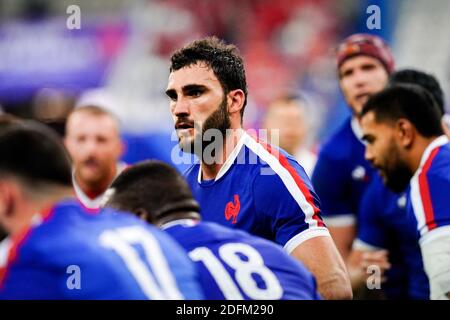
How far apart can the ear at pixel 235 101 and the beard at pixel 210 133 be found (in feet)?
0.10

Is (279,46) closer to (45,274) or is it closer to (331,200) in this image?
(331,200)

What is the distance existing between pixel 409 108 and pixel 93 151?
225 centimetres

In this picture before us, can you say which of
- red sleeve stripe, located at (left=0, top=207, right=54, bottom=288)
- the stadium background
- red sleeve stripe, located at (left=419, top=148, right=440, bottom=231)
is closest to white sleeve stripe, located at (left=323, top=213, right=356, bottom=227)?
red sleeve stripe, located at (left=419, top=148, right=440, bottom=231)

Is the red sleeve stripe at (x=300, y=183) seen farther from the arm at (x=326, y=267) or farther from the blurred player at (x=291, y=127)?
the blurred player at (x=291, y=127)

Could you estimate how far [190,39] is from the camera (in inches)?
354

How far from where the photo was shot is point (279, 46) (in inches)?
358

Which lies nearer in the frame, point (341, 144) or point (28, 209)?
point (28, 209)

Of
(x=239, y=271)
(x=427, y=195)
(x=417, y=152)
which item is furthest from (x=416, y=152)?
(x=239, y=271)

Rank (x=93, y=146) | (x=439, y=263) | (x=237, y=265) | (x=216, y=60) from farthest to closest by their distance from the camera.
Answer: (x=93, y=146), (x=216, y=60), (x=439, y=263), (x=237, y=265)

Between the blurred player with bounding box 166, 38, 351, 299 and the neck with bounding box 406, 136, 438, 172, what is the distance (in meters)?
0.86

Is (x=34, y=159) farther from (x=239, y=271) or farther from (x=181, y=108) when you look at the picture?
(x=181, y=108)

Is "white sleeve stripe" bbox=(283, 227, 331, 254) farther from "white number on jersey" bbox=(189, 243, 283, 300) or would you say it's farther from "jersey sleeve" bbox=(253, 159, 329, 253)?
"white number on jersey" bbox=(189, 243, 283, 300)
